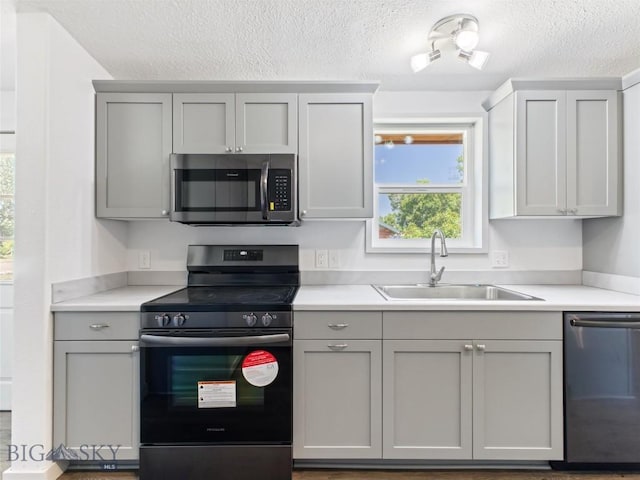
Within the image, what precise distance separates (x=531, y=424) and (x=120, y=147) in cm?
266

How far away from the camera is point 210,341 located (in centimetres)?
169

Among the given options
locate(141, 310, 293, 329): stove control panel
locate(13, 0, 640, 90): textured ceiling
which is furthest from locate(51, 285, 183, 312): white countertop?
locate(13, 0, 640, 90): textured ceiling

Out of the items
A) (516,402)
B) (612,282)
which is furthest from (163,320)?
(612,282)

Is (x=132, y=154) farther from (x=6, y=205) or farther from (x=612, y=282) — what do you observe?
(x=612, y=282)

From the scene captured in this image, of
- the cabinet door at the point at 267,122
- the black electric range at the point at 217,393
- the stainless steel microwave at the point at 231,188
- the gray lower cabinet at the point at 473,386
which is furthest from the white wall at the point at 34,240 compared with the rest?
the gray lower cabinet at the point at 473,386

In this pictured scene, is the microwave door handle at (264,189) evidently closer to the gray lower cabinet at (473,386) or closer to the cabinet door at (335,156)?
the cabinet door at (335,156)

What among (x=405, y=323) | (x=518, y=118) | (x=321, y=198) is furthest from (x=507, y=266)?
(x=321, y=198)

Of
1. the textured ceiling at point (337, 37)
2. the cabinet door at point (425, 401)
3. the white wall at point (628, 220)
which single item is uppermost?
the textured ceiling at point (337, 37)

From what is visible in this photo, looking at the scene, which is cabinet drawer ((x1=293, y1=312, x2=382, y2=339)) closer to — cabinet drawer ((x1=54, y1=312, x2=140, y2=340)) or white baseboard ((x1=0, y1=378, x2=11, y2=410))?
cabinet drawer ((x1=54, y1=312, x2=140, y2=340))

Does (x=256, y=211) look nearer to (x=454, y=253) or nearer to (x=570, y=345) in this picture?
Answer: (x=454, y=253)

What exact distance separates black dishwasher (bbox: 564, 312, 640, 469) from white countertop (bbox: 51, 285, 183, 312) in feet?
6.95

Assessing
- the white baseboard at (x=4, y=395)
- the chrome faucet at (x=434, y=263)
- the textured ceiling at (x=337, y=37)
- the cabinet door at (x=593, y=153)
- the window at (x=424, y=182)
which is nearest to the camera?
the textured ceiling at (x=337, y=37)

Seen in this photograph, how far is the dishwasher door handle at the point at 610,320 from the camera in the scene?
171 cm

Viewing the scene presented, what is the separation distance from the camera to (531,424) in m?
1.74
